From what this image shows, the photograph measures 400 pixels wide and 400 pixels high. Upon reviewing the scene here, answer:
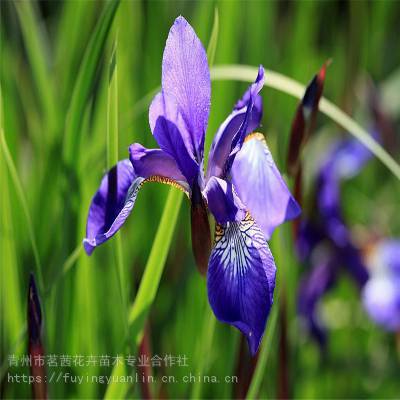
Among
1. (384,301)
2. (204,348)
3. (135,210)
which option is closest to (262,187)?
(204,348)

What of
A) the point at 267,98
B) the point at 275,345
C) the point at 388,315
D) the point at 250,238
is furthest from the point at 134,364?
the point at 267,98

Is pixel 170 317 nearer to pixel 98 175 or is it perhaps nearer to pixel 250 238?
pixel 98 175

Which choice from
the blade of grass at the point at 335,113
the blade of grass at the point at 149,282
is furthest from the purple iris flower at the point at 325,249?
the blade of grass at the point at 149,282

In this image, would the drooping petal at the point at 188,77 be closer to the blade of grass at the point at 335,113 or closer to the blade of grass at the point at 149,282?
the blade of grass at the point at 149,282

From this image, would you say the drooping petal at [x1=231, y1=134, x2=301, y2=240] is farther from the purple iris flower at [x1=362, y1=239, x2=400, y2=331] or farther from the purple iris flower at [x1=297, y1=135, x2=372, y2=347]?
the purple iris flower at [x1=362, y1=239, x2=400, y2=331]

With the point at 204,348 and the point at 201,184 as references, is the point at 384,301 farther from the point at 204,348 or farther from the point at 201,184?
the point at 201,184
